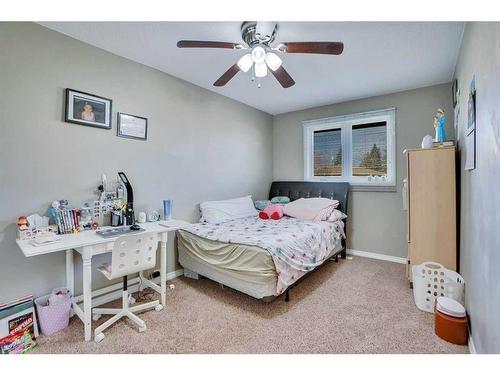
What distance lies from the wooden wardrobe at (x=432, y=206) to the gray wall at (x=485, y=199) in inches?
19.7

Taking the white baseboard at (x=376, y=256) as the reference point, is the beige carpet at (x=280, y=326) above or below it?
below

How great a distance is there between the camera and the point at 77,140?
2.15 meters

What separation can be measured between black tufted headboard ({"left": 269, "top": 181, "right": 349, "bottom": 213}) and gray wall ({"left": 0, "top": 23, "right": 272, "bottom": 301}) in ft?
4.53

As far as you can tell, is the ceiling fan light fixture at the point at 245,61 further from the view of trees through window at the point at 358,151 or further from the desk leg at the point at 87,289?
the view of trees through window at the point at 358,151

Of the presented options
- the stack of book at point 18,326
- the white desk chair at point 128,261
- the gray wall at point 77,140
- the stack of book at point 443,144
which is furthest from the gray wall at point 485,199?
the stack of book at point 18,326

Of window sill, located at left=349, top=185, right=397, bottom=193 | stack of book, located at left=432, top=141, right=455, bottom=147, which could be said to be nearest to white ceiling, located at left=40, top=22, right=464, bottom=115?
stack of book, located at left=432, top=141, right=455, bottom=147

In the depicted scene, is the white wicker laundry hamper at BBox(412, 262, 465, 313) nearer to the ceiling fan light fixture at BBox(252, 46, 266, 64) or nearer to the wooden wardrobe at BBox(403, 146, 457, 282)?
the wooden wardrobe at BBox(403, 146, 457, 282)

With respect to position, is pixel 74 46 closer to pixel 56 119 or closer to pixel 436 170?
pixel 56 119

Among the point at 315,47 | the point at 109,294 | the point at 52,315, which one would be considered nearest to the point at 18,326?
the point at 52,315

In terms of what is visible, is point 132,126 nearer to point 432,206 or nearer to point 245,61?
point 245,61

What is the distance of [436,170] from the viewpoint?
7.71ft

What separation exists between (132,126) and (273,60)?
164cm

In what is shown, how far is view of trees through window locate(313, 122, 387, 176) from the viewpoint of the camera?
11.8ft

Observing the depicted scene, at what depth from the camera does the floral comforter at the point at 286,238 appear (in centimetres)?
218
